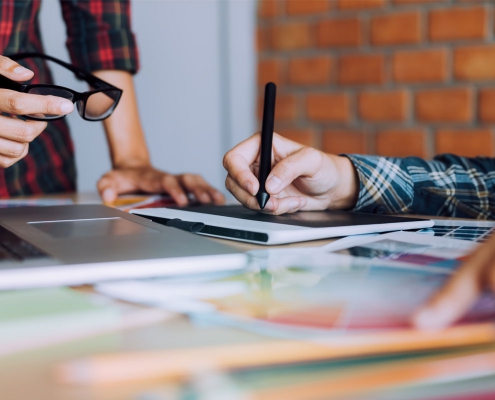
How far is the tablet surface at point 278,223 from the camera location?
56 cm

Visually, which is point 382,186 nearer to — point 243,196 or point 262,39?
point 243,196

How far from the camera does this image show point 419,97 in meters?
1.74

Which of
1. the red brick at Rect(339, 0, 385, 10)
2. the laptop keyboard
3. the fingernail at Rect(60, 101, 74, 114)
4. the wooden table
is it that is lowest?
the wooden table

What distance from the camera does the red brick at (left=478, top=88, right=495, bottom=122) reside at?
1.63m

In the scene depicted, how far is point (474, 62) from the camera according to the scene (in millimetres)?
1635

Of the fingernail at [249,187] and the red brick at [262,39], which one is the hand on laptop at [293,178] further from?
the red brick at [262,39]

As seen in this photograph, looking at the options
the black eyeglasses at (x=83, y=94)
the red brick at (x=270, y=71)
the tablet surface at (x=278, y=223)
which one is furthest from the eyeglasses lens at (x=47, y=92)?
the red brick at (x=270, y=71)

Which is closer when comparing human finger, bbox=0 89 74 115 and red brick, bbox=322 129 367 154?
human finger, bbox=0 89 74 115

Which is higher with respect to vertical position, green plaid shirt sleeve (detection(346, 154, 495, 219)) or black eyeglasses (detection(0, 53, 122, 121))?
black eyeglasses (detection(0, 53, 122, 121))

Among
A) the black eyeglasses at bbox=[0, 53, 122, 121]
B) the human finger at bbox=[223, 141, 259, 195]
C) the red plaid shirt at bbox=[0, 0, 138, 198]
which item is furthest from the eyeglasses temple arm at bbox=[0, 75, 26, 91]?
the red plaid shirt at bbox=[0, 0, 138, 198]

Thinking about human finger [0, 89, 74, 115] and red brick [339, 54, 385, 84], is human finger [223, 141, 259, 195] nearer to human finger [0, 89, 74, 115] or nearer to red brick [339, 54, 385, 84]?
human finger [0, 89, 74, 115]

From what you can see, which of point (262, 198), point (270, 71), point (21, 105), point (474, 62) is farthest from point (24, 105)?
point (270, 71)

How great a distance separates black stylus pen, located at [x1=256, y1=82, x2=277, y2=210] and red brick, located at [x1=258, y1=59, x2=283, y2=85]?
129 centimetres

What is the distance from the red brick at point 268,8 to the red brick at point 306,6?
50 millimetres
